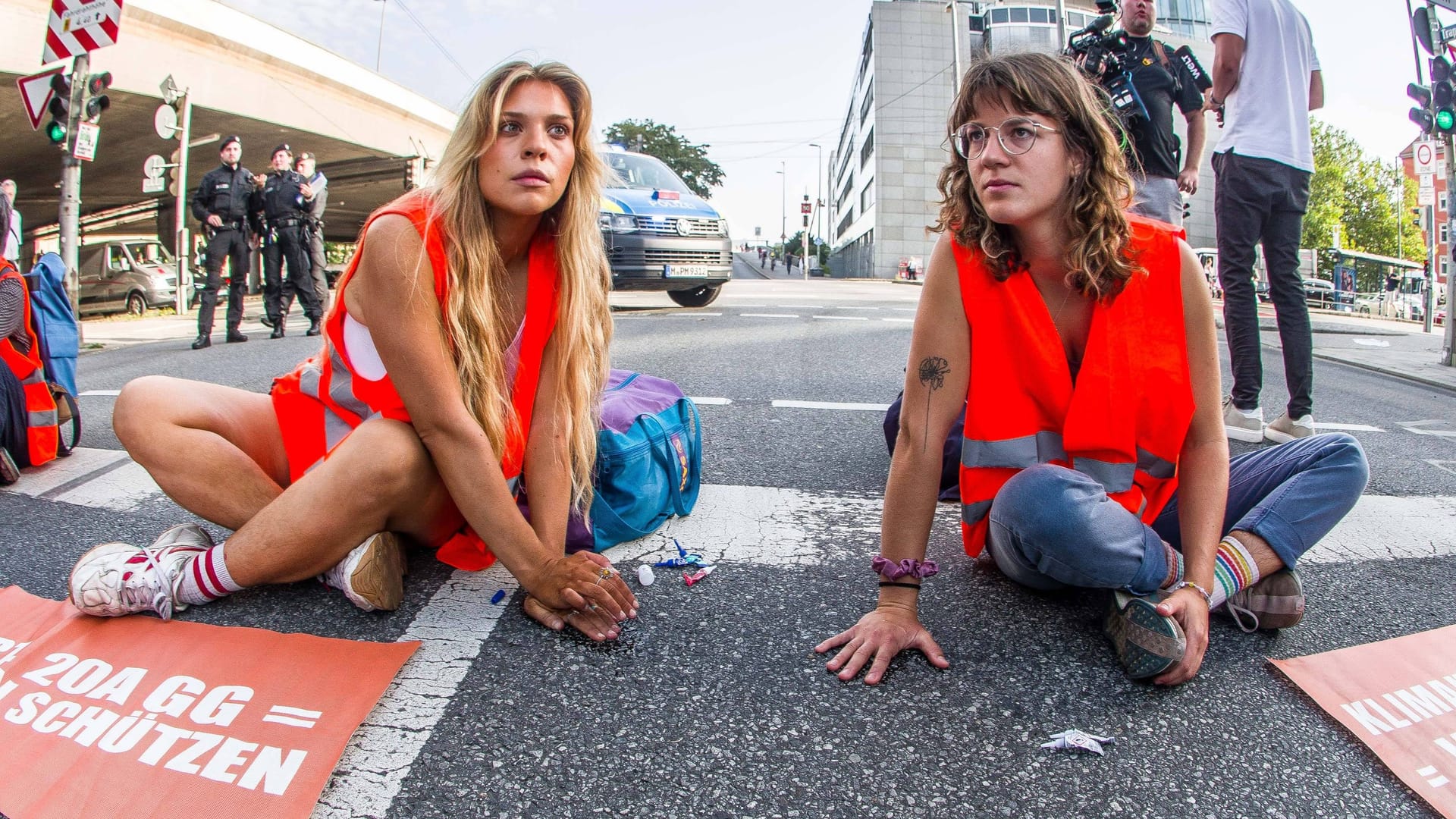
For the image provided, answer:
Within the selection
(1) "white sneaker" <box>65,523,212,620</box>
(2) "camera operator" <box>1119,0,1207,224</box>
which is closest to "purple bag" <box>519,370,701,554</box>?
(1) "white sneaker" <box>65,523,212,620</box>

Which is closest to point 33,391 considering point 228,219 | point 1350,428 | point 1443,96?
point 1350,428

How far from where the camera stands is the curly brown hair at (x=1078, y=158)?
1.80m

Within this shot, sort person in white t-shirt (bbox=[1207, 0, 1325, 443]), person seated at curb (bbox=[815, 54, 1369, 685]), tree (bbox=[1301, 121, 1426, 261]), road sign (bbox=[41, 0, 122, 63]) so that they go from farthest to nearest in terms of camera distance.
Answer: tree (bbox=[1301, 121, 1426, 261]) → road sign (bbox=[41, 0, 122, 63]) → person in white t-shirt (bbox=[1207, 0, 1325, 443]) → person seated at curb (bbox=[815, 54, 1369, 685])

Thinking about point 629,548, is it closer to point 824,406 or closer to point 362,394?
point 362,394

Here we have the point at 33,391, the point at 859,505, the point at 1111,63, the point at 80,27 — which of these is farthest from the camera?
the point at 80,27

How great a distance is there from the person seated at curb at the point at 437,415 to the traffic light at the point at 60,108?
7.91 m

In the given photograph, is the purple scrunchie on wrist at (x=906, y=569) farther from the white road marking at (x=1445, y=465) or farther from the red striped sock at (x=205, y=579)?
the white road marking at (x=1445, y=465)

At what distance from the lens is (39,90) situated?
26.3ft

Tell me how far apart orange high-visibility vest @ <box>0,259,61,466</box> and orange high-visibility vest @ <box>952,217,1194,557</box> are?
329 cm

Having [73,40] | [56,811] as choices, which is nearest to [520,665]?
[56,811]

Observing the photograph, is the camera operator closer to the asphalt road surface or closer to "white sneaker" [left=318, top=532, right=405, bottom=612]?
the asphalt road surface

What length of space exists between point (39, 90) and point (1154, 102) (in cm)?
929

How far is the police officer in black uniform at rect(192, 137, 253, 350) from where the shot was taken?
8.40 meters

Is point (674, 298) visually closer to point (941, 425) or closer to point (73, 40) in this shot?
point (73, 40)
